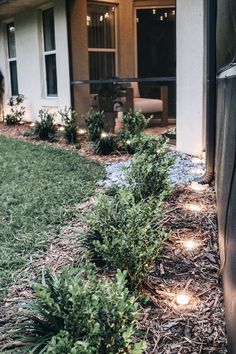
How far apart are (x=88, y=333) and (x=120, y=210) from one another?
106 centimetres

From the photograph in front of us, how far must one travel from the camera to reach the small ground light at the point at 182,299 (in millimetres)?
2130

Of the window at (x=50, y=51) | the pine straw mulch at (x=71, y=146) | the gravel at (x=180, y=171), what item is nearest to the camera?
the gravel at (x=180, y=171)

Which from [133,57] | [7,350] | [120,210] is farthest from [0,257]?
[133,57]

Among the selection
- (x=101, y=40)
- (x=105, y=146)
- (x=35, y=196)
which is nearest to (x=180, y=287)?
(x=35, y=196)

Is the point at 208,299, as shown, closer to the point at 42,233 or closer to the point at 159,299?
the point at 159,299

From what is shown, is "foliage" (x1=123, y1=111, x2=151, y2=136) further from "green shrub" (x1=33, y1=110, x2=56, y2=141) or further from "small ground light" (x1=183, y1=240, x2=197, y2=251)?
"small ground light" (x1=183, y1=240, x2=197, y2=251)

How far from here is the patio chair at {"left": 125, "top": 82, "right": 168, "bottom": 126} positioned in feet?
23.3

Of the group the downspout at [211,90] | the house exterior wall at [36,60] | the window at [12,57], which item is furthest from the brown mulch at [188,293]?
the window at [12,57]

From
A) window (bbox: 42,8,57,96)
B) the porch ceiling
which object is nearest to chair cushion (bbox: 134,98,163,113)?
window (bbox: 42,8,57,96)

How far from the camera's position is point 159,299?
218 cm

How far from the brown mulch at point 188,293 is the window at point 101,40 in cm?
577

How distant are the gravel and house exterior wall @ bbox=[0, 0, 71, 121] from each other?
135 inches

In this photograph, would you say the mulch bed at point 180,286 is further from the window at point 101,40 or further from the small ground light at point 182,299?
the window at point 101,40

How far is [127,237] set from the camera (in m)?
2.25
